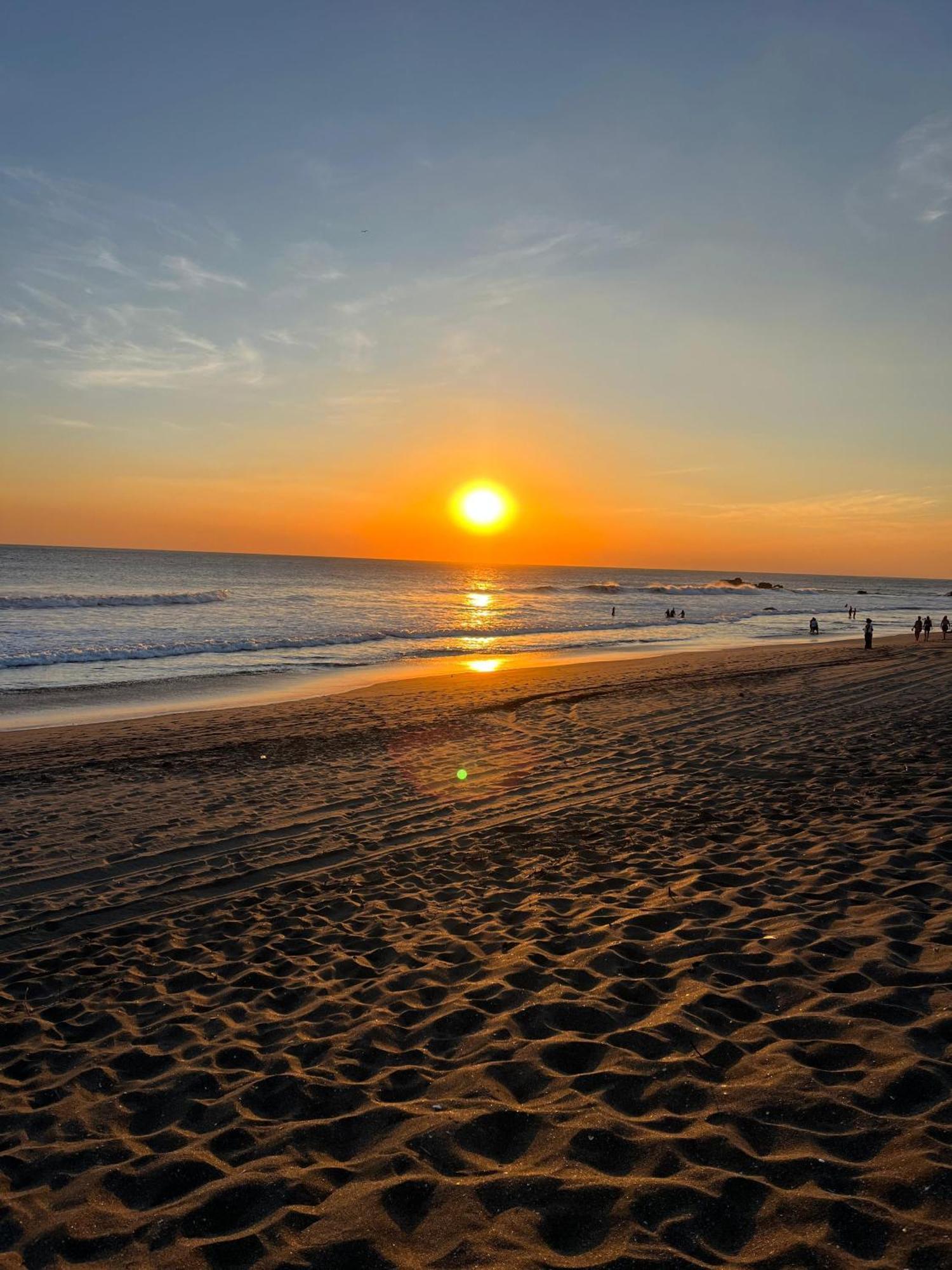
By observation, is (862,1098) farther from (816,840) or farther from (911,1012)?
(816,840)

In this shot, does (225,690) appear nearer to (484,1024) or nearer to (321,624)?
(484,1024)

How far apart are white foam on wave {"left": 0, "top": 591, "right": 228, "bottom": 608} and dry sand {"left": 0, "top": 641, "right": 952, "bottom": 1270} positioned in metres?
52.3

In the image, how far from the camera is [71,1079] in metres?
4.68

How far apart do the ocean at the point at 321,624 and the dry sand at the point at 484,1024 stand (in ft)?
49.1

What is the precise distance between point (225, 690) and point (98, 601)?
44.1 metres

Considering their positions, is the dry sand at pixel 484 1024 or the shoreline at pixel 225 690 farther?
the shoreline at pixel 225 690

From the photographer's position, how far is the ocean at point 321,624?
28531mm

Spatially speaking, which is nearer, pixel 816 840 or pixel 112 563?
pixel 816 840

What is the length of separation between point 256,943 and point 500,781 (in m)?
5.70

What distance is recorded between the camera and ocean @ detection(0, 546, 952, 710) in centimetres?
2853

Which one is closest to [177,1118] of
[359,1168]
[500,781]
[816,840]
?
[359,1168]

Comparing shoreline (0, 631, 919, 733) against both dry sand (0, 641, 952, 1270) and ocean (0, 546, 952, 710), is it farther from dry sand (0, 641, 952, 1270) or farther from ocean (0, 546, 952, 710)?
dry sand (0, 641, 952, 1270)

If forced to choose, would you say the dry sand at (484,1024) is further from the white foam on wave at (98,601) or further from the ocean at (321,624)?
the white foam on wave at (98,601)

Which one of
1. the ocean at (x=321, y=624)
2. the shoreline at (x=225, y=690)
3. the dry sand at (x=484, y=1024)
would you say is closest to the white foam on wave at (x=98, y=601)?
the ocean at (x=321, y=624)
